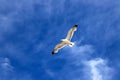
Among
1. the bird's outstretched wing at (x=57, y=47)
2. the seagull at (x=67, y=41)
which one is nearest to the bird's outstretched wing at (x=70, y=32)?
the seagull at (x=67, y=41)

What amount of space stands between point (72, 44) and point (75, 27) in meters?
3.72

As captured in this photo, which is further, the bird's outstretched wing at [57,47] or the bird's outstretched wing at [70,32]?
the bird's outstretched wing at [57,47]

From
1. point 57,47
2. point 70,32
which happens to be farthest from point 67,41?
point 57,47

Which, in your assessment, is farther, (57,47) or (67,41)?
(57,47)

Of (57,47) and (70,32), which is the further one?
(57,47)

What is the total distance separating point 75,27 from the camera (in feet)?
288

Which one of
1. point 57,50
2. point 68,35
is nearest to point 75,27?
point 68,35

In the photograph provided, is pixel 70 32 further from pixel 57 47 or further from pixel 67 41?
pixel 57 47

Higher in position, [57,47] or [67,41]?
[57,47]

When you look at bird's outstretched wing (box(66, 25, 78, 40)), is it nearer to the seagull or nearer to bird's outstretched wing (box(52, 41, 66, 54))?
the seagull

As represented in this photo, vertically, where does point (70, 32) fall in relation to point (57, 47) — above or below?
below

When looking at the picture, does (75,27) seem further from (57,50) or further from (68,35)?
(57,50)

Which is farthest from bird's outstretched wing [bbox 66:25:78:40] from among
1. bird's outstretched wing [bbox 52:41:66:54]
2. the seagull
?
bird's outstretched wing [bbox 52:41:66:54]

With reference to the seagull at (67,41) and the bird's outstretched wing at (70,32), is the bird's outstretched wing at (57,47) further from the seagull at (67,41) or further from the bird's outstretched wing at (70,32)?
the bird's outstretched wing at (70,32)
